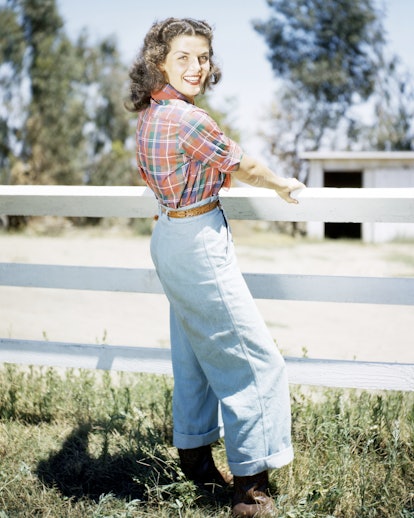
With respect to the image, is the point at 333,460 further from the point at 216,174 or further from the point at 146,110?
the point at 146,110

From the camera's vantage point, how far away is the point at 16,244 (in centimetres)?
1520

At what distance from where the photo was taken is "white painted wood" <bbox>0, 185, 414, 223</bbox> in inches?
101

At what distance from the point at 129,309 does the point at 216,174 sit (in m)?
4.98

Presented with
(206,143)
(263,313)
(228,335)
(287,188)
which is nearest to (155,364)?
(228,335)

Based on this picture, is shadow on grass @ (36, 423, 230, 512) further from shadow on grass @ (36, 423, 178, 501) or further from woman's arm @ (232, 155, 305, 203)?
woman's arm @ (232, 155, 305, 203)

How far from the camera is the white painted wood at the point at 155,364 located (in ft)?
8.86

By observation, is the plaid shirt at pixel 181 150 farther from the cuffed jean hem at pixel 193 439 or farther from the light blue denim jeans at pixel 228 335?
the cuffed jean hem at pixel 193 439

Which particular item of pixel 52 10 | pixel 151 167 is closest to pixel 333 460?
pixel 151 167

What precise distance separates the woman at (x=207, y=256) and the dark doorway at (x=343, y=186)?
1872cm

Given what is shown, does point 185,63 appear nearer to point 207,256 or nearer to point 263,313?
point 207,256

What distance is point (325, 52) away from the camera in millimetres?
33562

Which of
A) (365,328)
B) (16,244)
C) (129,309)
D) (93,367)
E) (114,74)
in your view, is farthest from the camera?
(114,74)

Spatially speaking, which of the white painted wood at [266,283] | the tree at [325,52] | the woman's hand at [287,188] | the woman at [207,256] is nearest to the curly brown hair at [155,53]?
the woman at [207,256]

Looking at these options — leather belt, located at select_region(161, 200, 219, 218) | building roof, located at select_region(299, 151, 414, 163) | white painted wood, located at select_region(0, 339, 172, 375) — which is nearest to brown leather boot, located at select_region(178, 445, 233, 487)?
white painted wood, located at select_region(0, 339, 172, 375)
